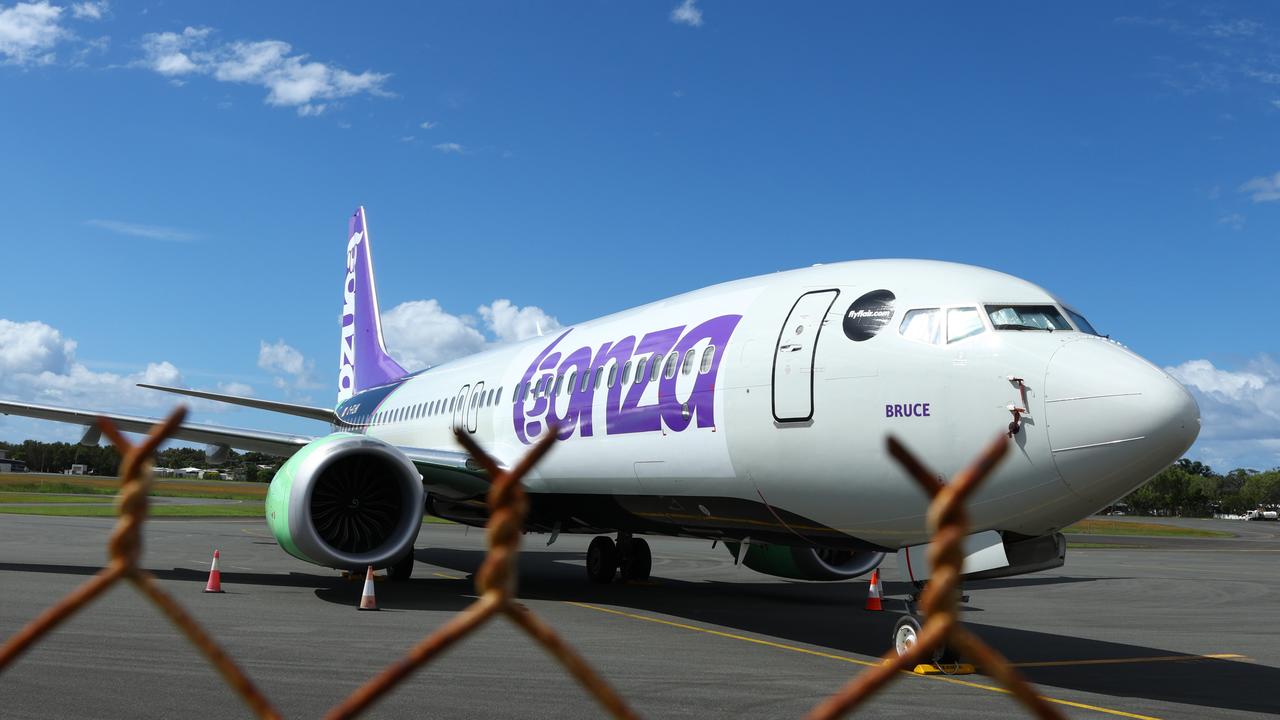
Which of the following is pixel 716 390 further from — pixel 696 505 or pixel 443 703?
pixel 443 703

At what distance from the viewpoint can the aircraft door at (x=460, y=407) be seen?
53.2ft

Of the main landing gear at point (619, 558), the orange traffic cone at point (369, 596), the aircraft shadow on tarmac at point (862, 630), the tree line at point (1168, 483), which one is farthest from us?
the tree line at point (1168, 483)

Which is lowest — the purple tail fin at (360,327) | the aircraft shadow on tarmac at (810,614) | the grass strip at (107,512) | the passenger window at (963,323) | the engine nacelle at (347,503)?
the grass strip at (107,512)

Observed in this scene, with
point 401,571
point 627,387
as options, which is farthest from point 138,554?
point 401,571

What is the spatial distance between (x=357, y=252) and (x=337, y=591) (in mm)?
15149

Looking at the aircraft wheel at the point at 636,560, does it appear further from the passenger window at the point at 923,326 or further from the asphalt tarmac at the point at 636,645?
the passenger window at the point at 923,326

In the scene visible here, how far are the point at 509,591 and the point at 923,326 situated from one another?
24.7 ft

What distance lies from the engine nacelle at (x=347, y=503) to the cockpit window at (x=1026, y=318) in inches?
282

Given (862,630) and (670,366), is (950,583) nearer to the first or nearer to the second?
(670,366)

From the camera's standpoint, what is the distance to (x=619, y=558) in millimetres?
16750

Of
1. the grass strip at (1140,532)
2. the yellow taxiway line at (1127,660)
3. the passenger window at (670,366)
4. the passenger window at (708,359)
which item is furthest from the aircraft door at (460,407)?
the grass strip at (1140,532)

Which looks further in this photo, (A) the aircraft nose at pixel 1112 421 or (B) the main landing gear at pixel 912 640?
(B) the main landing gear at pixel 912 640

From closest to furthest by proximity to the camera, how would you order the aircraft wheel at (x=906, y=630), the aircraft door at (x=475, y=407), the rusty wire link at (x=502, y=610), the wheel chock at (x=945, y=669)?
the rusty wire link at (x=502, y=610), the aircraft wheel at (x=906, y=630), the wheel chock at (x=945, y=669), the aircraft door at (x=475, y=407)

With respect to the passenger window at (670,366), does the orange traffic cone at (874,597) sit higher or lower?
lower
